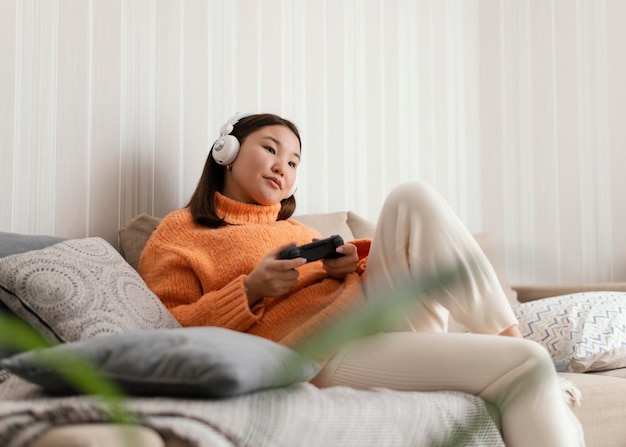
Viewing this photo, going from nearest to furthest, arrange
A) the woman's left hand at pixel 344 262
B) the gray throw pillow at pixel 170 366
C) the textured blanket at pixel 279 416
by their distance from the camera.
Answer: the textured blanket at pixel 279 416 → the gray throw pillow at pixel 170 366 → the woman's left hand at pixel 344 262

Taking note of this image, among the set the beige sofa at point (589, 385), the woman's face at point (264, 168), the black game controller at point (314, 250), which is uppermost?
the woman's face at point (264, 168)

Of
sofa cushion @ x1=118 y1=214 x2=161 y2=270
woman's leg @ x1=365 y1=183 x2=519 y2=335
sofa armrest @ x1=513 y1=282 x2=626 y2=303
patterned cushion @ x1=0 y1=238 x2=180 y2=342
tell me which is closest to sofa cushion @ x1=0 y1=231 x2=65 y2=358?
patterned cushion @ x1=0 y1=238 x2=180 y2=342

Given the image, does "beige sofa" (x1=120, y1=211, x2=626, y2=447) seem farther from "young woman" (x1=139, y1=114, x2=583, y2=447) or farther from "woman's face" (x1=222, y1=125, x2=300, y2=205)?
"woman's face" (x1=222, y1=125, x2=300, y2=205)

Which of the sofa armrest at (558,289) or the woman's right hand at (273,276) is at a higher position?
the woman's right hand at (273,276)

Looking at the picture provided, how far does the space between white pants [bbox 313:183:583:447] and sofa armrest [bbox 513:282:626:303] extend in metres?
1.26

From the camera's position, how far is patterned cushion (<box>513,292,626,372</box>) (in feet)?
6.36

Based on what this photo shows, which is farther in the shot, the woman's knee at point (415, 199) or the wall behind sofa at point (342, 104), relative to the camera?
the wall behind sofa at point (342, 104)

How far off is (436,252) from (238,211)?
73 centimetres

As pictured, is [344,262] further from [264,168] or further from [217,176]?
[217,176]

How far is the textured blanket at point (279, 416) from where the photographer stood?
0.78 m

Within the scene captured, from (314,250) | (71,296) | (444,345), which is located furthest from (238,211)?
(444,345)

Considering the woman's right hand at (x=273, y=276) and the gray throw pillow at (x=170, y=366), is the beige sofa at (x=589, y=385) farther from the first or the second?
the gray throw pillow at (x=170, y=366)

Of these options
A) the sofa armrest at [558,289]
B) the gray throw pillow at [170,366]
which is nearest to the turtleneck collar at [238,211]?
the gray throw pillow at [170,366]

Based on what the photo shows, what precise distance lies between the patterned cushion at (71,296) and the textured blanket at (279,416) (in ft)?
0.66
